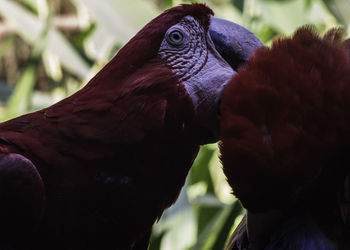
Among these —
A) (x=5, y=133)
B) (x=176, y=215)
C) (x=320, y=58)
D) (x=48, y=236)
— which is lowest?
(x=176, y=215)

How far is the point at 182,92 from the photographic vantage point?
0.61 meters

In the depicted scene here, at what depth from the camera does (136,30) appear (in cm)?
143

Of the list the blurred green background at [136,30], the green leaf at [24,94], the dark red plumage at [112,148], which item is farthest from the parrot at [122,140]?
the green leaf at [24,94]

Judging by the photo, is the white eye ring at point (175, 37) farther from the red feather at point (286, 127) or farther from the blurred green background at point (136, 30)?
the blurred green background at point (136, 30)

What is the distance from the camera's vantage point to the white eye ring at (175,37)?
2.08 ft

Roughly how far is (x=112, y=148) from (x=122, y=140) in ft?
0.05

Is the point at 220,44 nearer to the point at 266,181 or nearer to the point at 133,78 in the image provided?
the point at 133,78

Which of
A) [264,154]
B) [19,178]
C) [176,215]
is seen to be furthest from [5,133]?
[176,215]

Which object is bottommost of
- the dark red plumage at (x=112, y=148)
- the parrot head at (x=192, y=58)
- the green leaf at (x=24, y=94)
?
the green leaf at (x=24, y=94)

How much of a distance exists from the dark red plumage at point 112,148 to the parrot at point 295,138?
4.9 inches

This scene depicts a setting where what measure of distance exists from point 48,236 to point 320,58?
1.18ft

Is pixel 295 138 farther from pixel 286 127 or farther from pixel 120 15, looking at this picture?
pixel 120 15

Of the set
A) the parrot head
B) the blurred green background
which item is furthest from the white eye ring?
the blurred green background

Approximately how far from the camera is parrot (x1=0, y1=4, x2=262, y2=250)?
592 millimetres
